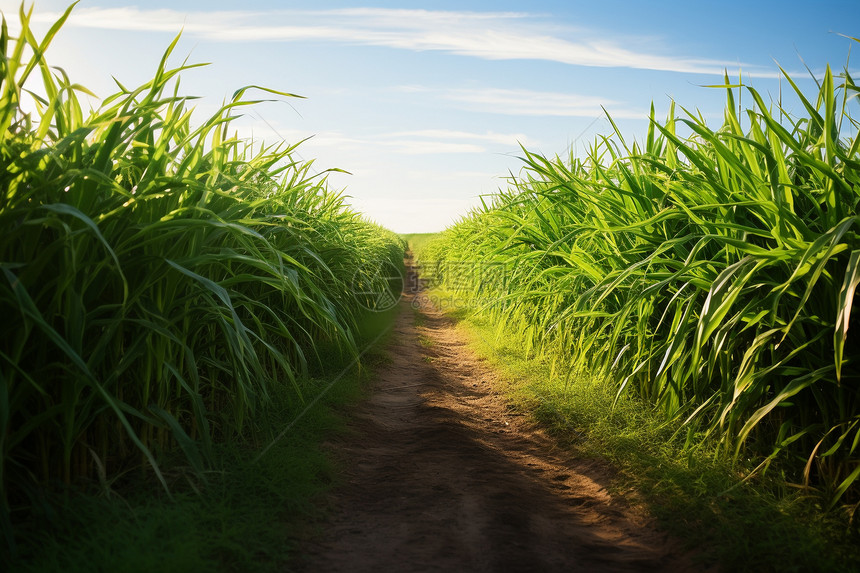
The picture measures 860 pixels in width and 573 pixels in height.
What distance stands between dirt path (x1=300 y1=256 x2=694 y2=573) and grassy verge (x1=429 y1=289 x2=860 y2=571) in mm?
111

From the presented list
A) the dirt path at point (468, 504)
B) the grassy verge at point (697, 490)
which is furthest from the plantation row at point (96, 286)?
the grassy verge at point (697, 490)

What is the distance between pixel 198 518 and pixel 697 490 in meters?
1.80

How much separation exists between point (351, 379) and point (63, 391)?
241 cm

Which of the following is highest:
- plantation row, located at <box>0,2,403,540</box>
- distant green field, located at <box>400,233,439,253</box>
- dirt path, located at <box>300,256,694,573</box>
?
distant green field, located at <box>400,233,439,253</box>

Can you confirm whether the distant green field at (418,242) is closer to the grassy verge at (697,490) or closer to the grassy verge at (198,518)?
the grassy verge at (697,490)

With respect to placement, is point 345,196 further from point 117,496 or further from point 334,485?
point 117,496

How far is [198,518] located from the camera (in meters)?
1.94

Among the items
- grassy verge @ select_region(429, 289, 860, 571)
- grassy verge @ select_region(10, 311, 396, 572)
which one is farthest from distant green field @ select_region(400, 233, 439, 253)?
Answer: grassy verge @ select_region(10, 311, 396, 572)

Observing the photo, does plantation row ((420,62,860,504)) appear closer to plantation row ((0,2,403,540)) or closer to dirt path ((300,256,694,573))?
dirt path ((300,256,694,573))

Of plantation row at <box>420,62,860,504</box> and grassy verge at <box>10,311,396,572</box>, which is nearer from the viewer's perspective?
grassy verge at <box>10,311,396,572</box>

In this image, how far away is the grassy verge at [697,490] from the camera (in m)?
1.87

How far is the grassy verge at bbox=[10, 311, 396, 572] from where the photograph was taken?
167cm

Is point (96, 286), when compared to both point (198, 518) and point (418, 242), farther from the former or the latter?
point (418, 242)

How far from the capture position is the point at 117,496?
1944mm
